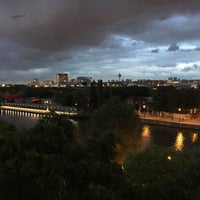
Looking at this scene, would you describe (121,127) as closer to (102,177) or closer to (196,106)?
(102,177)

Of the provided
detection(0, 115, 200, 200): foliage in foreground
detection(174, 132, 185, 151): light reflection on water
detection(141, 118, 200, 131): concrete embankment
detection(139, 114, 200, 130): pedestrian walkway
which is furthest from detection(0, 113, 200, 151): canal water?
detection(0, 115, 200, 200): foliage in foreground

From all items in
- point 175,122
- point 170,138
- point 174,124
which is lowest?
point 170,138

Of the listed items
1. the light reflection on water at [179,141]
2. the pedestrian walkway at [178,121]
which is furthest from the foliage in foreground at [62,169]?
the pedestrian walkway at [178,121]

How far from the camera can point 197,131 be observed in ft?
111

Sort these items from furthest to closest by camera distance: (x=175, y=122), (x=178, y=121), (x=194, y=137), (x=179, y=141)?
(x=178, y=121) < (x=175, y=122) < (x=194, y=137) < (x=179, y=141)

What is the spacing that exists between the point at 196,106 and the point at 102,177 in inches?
1712

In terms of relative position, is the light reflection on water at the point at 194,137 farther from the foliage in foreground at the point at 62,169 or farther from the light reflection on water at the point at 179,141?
the foliage in foreground at the point at 62,169

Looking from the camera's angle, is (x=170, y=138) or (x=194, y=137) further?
(x=194, y=137)

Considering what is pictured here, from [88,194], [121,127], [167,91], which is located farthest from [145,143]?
[88,194]

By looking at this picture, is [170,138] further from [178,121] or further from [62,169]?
[62,169]

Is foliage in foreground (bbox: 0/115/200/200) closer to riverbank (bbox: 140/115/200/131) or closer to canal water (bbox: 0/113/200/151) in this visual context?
canal water (bbox: 0/113/200/151)

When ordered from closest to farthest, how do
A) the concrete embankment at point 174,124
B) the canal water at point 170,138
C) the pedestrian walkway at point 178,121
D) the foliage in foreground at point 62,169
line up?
the foliage in foreground at point 62,169, the canal water at point 170,138, the concrete embankment at point 174,124, the pedestrian walkway at point 178,121

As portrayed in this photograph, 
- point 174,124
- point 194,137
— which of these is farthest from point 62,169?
point 174,124

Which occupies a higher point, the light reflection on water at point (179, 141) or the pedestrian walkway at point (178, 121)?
the pedestrian walkway at point (178, 121)
